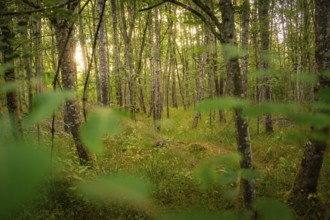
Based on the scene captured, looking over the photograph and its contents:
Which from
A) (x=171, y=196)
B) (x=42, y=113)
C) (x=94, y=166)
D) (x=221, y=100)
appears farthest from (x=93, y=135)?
(x=94, y=166)

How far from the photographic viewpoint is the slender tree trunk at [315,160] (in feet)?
17.3

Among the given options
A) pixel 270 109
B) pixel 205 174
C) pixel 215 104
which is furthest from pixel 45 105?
pixel 205 174

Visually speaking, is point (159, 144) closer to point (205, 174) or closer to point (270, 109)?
point (205, 174)

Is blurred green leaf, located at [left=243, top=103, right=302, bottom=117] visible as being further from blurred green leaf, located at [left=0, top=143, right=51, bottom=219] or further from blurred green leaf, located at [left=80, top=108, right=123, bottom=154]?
blurred green leaf, located at [left=0, top=143, right=51, bottom=219]

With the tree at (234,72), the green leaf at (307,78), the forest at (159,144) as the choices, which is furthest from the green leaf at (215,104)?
the tree at (234,72)

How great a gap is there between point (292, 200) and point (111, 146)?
593 cm

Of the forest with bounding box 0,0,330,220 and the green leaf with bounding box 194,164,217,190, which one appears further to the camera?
the green leaf with bounding box 194,164,217,190

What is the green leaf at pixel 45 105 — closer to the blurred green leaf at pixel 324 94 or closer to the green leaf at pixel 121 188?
the green leaf at pixel 121 188

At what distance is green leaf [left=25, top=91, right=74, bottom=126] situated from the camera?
69 cm

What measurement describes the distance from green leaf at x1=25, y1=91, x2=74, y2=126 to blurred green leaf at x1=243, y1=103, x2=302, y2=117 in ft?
1.83

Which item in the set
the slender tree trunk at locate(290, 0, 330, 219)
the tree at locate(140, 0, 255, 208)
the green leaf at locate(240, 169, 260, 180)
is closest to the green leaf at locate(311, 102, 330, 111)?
the green leaf at locate(240, 169, 260, 180)

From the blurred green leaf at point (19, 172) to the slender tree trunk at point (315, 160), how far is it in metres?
5.22

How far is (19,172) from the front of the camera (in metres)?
0.53

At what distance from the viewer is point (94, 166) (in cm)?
704
